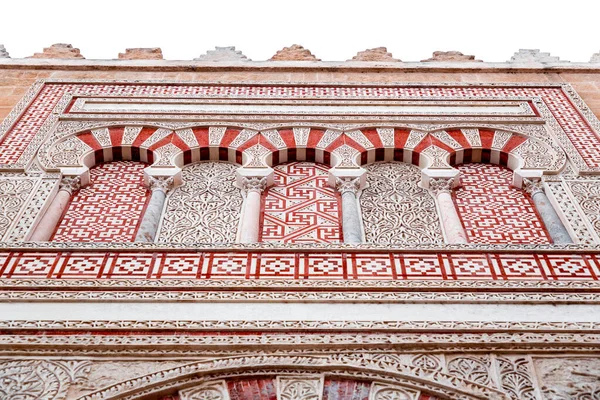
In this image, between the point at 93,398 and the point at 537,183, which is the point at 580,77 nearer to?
the point at 537,183

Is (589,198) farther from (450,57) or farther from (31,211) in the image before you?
(31,211)

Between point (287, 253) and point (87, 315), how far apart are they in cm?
116

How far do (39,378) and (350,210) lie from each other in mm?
2462

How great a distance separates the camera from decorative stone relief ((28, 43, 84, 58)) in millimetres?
7492

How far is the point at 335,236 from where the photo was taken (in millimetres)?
5094

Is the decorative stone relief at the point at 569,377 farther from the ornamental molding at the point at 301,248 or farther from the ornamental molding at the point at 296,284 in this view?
the ornamental molding at the point at 301,248

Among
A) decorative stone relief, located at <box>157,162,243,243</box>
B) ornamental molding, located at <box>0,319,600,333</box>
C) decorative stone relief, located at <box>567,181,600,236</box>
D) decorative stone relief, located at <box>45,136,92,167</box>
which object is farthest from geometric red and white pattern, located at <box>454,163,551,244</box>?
decorative stone relief, located at <box>45,136,92,167</box>

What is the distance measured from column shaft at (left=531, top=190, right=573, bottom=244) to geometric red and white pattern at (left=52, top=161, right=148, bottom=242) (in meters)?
2.76

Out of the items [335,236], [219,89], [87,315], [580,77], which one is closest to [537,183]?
[335,236]

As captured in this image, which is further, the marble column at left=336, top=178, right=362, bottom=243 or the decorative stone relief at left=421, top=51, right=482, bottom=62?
the decorative stone relief at left=421, top=51, right=482, bottom=62

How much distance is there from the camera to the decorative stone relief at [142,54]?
7.42m

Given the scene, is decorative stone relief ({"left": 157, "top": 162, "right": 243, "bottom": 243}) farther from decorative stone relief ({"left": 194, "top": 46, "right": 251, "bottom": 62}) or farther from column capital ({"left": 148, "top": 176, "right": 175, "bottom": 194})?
decorative stone relief ({"left": 194, "top": 46, "right": 251, "bottom": 62})

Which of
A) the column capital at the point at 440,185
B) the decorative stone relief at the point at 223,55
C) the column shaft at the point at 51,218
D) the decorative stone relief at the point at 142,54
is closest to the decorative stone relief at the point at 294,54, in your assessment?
the decorative stone relief at the point at 223,55

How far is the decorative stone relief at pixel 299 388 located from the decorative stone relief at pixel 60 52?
5091mm
